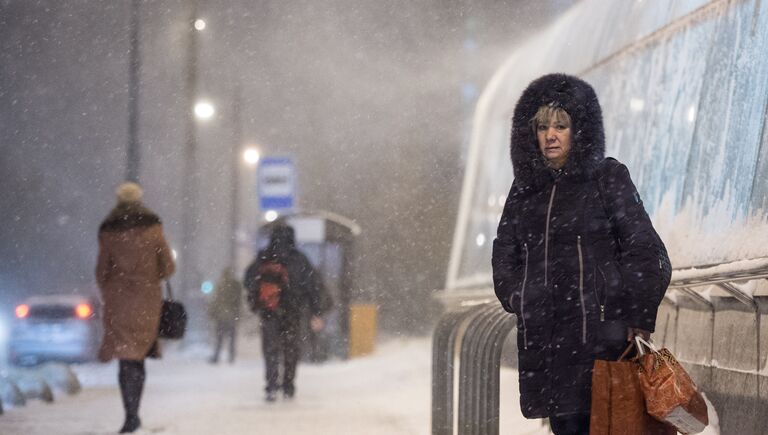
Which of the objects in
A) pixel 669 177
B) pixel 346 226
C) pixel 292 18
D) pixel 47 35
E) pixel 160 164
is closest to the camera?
pixel 669 177

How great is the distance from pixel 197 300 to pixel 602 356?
31.2 m

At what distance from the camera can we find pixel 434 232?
45.6m

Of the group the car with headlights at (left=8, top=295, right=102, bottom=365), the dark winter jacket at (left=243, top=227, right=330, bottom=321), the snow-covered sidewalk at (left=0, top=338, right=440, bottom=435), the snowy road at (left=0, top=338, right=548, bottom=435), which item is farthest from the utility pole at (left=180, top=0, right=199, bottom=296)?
the dark winter jacket at (left=243, top=227, right=330, bottom=321)

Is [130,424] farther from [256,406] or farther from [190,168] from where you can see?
[190,168]

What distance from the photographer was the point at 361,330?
23.9 meters

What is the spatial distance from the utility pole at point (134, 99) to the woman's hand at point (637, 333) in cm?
1972

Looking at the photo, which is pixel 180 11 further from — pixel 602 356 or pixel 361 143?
pixel 361 143

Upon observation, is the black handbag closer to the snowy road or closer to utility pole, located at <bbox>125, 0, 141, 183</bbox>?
the snowy road

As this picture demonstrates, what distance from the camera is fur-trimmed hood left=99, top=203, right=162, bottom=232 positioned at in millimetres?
10070

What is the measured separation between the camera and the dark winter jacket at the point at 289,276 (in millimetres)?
13531

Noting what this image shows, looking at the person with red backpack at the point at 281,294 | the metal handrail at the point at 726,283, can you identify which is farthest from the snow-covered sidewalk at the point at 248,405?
the metal handrail at the point at 726,283

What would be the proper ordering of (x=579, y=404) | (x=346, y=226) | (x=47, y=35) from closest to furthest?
1. (x=579, y=404)
2. (x=346, y=226)
3. (x=47, y=35)

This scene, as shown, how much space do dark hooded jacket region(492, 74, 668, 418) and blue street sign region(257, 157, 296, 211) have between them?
15.0m

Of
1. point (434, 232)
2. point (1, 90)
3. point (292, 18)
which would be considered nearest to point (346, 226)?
point (434, 232)
